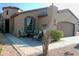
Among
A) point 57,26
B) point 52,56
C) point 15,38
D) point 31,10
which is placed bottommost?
point 52,56

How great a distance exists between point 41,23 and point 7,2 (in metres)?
1.18

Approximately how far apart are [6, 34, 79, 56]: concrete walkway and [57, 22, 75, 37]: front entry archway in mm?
158

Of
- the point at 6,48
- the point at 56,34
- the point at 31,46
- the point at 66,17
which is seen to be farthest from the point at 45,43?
the point at 6,48

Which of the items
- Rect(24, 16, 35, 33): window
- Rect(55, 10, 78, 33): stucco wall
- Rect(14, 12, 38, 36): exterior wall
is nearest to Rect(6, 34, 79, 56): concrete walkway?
Rect(14, 12, 38, 36): exterior wall

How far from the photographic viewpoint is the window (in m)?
5.75

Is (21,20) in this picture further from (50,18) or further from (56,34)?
(56,34)

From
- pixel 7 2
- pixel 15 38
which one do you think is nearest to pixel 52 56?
pixel 15 38

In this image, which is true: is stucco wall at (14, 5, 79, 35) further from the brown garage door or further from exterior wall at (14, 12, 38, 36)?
the brown garage door

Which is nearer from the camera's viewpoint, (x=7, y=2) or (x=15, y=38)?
(x=7, y=2)

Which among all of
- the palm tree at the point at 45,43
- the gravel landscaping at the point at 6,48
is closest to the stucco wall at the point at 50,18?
the palm tree at the point at 45,43

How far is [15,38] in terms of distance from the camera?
228 inches

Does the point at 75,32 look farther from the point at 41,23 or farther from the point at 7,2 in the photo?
the point at 7,2

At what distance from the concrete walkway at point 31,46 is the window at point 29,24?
1.29 feet

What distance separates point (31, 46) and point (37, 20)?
83 centimetres
